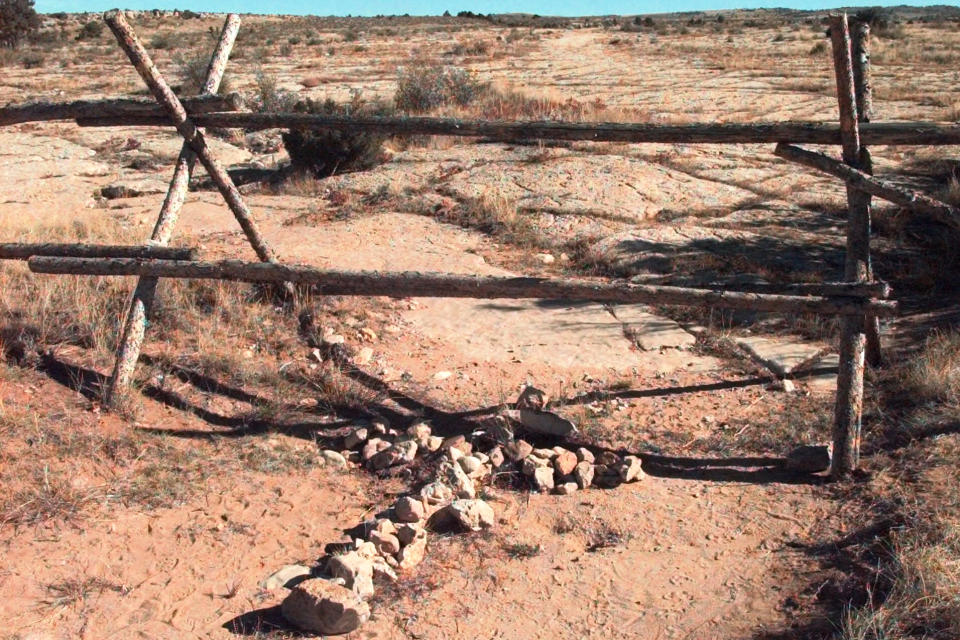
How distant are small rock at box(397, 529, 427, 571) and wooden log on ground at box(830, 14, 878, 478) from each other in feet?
6.01

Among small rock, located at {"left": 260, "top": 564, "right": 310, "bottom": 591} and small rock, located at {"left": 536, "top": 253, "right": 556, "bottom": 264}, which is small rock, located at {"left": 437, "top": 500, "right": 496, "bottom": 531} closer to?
small rock, located at {"left": 260, "top": 564, "right": 310, "bottom": 591}

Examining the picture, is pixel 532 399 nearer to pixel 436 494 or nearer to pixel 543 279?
pixel 543 279

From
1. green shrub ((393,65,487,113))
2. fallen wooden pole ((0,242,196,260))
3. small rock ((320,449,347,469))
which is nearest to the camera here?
small rock ((320,449,347,469))

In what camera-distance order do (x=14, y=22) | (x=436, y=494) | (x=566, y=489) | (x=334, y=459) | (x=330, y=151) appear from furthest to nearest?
1. (x=14, y=22)
2. (x=330, y=151)
3. (x=334, y=459)
4. (x=566, y=489)
5. (x=436, y=494)

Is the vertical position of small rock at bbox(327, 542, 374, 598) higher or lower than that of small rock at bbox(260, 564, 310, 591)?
higher

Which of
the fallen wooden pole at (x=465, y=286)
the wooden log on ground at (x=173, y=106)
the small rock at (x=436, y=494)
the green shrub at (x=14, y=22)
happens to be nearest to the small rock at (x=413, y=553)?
the small rock at (x=436, y=494)

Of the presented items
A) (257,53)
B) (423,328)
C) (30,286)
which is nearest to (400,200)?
(423,328)

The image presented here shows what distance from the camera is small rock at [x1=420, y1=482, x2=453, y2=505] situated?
3.96 m

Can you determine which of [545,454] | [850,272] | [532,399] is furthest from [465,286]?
[850,272]

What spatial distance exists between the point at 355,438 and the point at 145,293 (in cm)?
134

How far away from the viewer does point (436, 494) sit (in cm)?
398

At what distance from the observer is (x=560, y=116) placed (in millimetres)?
10844

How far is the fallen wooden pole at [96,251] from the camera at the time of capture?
486 cm

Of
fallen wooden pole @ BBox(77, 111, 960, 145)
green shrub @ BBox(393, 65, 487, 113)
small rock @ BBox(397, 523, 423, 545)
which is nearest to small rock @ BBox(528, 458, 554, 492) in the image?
small rock @ BBox(397, 523, 423, 545)
